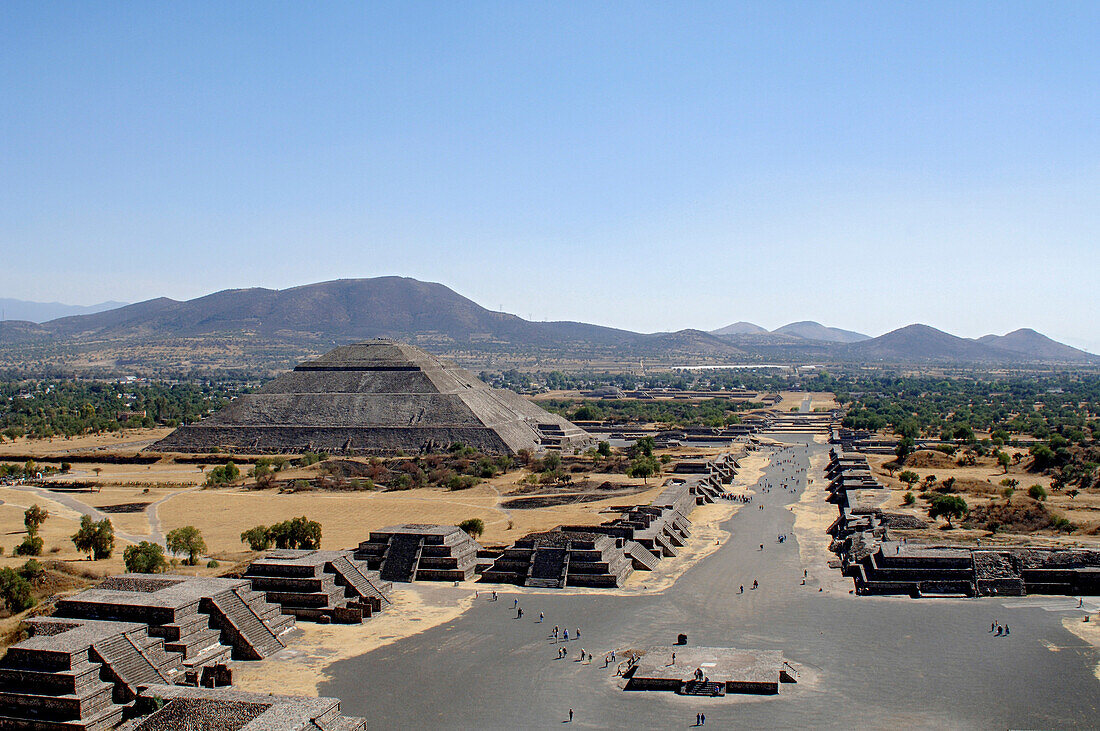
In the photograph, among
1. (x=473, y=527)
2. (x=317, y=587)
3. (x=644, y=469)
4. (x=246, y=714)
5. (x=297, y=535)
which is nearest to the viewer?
(x=246, y=714)

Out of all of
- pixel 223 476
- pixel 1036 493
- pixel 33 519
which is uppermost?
pixel 1036 493

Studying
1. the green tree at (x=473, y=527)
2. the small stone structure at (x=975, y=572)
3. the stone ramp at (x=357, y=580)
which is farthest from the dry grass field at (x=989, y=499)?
the stone ramp at (x=357, y=580)

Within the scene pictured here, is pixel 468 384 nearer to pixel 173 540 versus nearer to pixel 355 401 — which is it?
pixel 355 401

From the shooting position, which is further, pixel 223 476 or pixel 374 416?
pixel 374 416

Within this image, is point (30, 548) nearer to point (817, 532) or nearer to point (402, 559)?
point (402, 559)

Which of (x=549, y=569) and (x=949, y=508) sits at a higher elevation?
(x=949, y=508)

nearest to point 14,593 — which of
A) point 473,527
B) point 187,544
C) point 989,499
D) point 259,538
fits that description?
point 187,544

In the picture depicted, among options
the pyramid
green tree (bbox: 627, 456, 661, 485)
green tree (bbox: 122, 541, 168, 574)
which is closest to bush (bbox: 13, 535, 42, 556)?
green tree (bbox: 122, 541, 168, 574)
